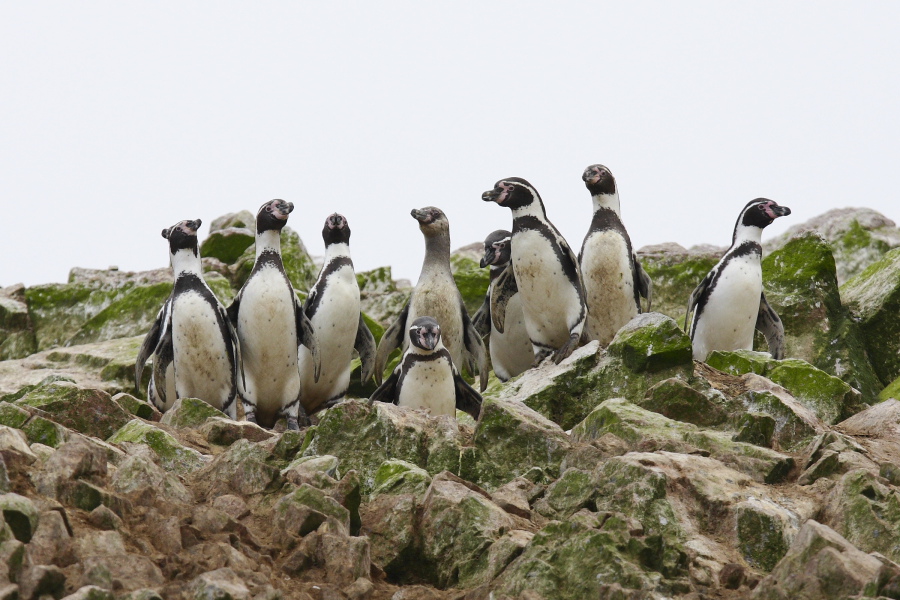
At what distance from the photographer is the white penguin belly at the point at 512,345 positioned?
11.5 metres

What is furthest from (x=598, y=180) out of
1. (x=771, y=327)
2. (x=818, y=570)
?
(x=818, y=570)

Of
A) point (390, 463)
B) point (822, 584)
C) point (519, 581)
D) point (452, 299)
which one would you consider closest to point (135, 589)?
point (519, 581)

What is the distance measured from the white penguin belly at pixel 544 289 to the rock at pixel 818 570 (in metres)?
5.68

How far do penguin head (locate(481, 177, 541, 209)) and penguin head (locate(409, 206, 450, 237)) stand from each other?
0.95 m

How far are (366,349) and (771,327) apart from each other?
391 cm

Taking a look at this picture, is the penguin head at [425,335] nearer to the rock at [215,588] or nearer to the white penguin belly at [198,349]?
the white penguin belly at [198,349]

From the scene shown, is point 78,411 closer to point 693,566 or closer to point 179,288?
point 179,288

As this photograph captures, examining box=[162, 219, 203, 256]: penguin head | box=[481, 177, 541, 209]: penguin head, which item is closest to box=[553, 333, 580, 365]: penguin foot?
box=[481, 177, 541, 209]: penguin head

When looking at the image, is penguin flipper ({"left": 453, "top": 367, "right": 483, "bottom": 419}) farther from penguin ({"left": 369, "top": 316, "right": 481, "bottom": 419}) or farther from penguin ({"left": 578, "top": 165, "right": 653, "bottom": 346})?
penguin ({"left": 578, "top": 165, "right": 653, "bottom": 346})

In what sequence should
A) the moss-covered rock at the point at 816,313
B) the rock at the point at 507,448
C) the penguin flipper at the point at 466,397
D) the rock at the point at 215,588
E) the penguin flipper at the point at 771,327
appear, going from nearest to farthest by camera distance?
the rock at the point at 215,588 < the rock at the point at 507,448 < the penguin flipper at the point at 466,397 < the penguin flipper at the point at 771,327 < the moss-covered rock at the point at 816,313

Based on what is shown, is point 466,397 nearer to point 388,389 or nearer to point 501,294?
point 388,389

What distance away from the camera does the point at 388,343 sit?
11227 mm

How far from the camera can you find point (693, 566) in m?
5.19

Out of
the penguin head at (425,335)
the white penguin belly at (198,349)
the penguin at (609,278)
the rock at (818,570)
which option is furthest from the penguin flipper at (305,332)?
the rock at (818,570)
